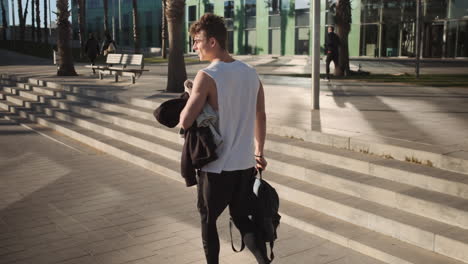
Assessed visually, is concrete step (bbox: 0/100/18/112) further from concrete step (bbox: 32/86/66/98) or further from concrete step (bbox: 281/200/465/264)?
concrete step (bbox: 281/200/465/264)

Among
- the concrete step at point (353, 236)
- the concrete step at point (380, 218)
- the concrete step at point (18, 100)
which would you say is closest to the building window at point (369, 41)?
A: the concrete step at point (18, 100)

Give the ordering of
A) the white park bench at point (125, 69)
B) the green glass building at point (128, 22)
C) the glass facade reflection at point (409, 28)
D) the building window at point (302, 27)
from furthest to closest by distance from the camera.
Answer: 1. the green glass building at point (128, 22)
2. the building window at point (302, 27)
3. the glass facade reflection at point (409, 28)
4. the white park bench at point (125, 69)

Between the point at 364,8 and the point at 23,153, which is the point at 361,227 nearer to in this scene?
the point at 23,153

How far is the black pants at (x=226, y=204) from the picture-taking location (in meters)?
3.31

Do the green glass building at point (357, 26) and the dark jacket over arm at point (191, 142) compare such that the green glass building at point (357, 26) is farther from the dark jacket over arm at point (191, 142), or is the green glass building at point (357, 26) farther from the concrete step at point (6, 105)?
the dark jacket over arm at point (191, 142)

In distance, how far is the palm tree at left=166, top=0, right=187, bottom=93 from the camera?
13414mm

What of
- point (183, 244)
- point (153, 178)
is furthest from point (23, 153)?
point (183, 244)

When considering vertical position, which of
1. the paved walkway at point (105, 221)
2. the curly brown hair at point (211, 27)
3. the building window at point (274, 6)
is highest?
the building window at point (274, 6)

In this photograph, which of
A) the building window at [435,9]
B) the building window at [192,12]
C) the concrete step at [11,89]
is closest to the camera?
the concrete step at [11,89]

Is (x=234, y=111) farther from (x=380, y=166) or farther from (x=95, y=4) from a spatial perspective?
(x=95, y=4)

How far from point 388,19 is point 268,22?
1217 centimetres

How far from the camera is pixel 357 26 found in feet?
132

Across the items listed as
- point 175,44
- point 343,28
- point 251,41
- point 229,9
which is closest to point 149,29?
point 229,9

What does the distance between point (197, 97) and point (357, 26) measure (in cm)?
3924
